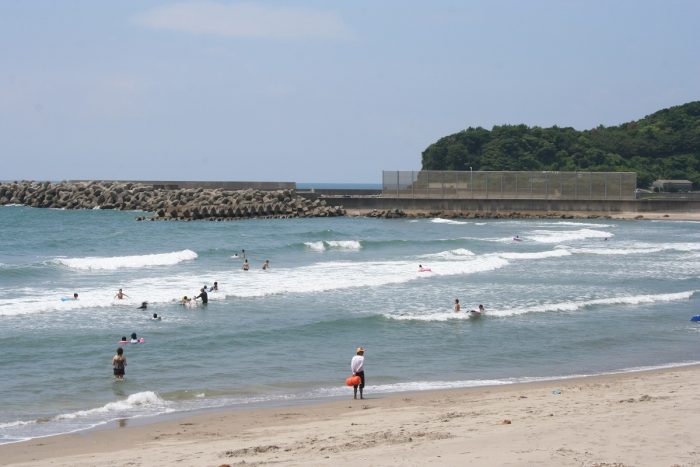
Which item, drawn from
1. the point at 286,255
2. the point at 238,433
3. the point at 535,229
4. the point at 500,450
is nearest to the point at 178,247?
the point at 286,255

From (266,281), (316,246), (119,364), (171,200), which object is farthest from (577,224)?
(119,364)

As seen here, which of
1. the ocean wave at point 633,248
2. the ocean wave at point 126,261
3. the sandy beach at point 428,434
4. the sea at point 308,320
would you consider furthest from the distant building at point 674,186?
the sandy beach at point 428,434

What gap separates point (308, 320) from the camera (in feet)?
75.6

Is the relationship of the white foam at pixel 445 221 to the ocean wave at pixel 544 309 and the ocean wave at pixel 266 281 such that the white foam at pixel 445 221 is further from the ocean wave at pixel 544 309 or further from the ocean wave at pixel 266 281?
the ocean wave at pixel 544 309

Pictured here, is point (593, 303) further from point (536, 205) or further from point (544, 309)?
point (536, 205)

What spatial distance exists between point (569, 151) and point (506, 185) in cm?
3526

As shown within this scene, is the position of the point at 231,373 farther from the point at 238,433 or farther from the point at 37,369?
the point at 238,433

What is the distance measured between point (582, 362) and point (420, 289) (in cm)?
1143

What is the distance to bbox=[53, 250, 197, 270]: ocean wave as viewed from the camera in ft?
119

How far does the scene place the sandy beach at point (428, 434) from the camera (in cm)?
981

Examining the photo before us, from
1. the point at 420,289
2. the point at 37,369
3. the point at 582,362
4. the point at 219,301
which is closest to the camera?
the point at 37,369

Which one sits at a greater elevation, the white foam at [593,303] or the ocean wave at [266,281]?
the ocean wave at [266,281]

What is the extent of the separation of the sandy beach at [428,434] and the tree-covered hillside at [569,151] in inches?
3507

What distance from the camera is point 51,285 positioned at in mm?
29922
